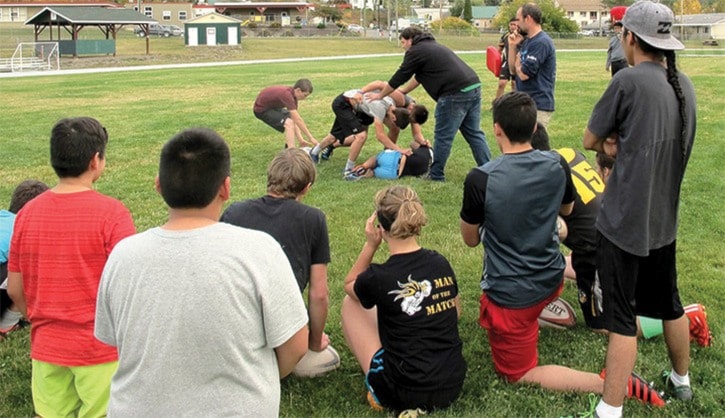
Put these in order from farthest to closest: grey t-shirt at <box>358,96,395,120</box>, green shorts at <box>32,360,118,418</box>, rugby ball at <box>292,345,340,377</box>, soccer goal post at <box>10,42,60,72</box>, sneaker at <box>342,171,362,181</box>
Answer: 1. soccer goal post at <box>10,42,60,72</box>
2. grey t-shirt at <box>358,96,395,120</box>
3. sneaker at <box>342,171,362,181</box>
4. rugby ball at <box>292,345,340,377</box>
5. green shorts at <box>32,360,118,418</box>

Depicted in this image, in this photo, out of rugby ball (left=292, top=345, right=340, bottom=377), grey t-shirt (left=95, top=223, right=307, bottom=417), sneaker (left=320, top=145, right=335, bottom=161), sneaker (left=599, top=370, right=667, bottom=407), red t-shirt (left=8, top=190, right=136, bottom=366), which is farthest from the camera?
sneaker (left=320, top=145, right=335, bottom=161)

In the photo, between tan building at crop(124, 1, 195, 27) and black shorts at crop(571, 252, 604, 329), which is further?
tan building at crop(124, 1, 195, 27)

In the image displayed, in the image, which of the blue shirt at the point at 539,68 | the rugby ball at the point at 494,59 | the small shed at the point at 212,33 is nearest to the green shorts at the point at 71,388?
the blue shirt at the point at 539,68

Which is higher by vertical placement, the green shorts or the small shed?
the small shed

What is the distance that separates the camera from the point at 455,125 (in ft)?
26.3

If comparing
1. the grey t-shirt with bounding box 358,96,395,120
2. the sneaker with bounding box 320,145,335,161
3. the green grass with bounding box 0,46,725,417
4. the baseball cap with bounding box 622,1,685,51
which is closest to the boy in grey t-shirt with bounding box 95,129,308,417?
the green grass with bounding box 0,46,725,417

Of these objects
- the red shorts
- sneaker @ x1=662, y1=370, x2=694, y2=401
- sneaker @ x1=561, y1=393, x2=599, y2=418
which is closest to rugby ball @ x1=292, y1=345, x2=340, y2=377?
the red shorts

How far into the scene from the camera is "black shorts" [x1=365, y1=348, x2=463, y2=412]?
3.33 m

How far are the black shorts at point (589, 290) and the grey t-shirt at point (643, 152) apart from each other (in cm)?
33

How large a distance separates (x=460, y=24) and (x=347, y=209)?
76984 mm

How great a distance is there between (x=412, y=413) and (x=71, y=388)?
1.66 metres

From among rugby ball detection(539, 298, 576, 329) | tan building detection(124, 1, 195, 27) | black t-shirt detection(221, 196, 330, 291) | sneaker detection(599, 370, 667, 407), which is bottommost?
sneaker detection(599, 370, 667, 407)

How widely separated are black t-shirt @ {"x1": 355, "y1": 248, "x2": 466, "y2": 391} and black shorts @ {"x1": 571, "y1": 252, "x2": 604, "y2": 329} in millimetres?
712

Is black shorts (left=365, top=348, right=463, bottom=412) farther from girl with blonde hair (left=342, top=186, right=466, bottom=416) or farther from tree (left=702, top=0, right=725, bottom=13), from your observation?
tree (left=702, top=0, right=725, bottom=13)
